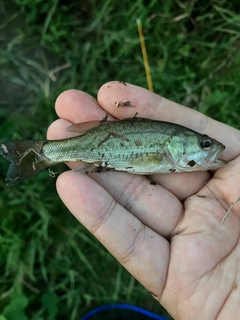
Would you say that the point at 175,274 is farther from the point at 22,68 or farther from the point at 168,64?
the point at 22,68

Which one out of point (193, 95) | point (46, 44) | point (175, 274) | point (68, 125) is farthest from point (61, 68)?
point (175, 274)

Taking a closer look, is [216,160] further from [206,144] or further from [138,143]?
[138,143]

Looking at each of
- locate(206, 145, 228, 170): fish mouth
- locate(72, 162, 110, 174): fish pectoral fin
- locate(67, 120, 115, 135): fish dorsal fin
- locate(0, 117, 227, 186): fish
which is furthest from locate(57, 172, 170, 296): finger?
locate(206, 145, 228, 170): fish mouth

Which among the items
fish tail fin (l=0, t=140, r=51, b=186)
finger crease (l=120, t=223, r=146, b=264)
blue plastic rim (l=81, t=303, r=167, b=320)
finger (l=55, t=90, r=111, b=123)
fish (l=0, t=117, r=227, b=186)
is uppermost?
finger (l=55, t=90, r=111, b=123)

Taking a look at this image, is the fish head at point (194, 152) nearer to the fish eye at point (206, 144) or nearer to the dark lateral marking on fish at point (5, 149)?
the fish eye at point (206, 144)

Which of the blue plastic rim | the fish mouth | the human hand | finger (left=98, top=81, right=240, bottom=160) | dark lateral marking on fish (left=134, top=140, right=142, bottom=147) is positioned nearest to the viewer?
the human hand

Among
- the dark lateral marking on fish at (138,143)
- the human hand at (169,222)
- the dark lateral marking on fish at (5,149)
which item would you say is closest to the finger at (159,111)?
the human hand at (169,222)

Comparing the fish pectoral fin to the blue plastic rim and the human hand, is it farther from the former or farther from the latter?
the blue plastic rim
